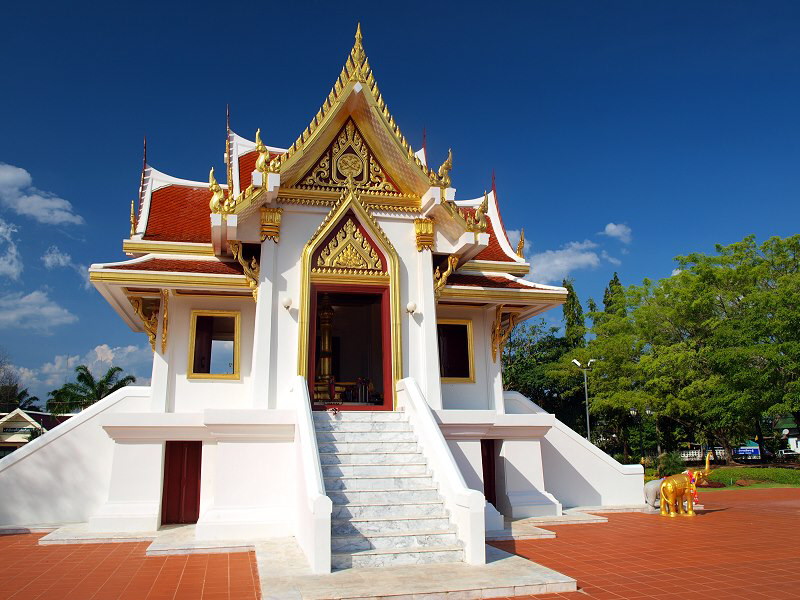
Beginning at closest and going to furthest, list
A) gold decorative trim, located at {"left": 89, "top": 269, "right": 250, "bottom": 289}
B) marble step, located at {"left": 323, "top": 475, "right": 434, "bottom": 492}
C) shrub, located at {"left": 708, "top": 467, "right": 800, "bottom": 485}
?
marble step, located at {"left": 323, "top": 475, "right": 434, "bottom": 492} < gold decorative trim, located at {"left": 89, "top": 269, "right": 250, "bottom": 289} < shrub, located at {"left": 708, "top": 467, "right": 800, "bottom": 485}

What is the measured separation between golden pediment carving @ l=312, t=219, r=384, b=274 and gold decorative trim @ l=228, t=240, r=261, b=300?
2.47 feet

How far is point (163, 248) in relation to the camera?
907 cm

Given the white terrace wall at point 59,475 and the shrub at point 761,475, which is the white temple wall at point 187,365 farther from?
the shrub at point 761,475

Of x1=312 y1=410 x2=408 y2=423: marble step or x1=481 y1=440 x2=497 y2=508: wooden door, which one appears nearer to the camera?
x1=312 y1=410 x2=408 y2=423: marble step

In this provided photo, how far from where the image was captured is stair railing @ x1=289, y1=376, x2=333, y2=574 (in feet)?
16.6

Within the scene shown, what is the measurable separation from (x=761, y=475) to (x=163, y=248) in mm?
16997

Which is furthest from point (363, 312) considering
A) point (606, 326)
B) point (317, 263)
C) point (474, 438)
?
point (606, 326)

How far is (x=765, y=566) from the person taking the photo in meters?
5.55

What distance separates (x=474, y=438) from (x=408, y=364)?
131cm

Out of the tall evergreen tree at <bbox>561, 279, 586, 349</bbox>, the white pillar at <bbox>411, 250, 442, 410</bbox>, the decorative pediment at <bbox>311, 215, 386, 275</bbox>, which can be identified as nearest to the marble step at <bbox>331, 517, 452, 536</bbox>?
the white pillar at <bbox>411, 250, 442, 410</bbox>

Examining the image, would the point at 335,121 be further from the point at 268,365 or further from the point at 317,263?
the point at 268,365

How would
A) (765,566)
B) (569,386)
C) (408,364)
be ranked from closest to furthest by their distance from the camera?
(765,566)
(408,364)
(569,386)

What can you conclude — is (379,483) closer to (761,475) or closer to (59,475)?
(59,475)

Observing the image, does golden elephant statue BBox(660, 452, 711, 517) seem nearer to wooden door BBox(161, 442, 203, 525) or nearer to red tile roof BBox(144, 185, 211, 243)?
wooden door BBox(161, 442, 203, 525)
